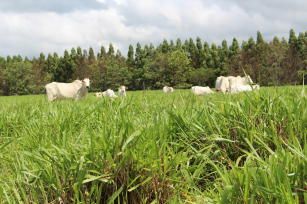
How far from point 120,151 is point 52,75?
5891cm

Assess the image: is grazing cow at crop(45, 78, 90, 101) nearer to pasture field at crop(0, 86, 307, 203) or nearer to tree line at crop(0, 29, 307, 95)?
pasture field at crop(0, 86, 307, 203)

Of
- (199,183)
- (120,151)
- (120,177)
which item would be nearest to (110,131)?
(120,151)

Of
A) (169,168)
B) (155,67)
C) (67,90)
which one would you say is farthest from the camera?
(155,67)

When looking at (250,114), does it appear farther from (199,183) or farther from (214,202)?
(214,202)

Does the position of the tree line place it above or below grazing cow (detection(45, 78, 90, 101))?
above

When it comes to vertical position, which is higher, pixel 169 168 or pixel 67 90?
pixel 67 90

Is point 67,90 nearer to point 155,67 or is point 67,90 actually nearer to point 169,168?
point 169,168

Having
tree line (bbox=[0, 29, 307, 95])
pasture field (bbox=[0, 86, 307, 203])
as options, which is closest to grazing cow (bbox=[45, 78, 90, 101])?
pasture field (bbox=[0, 86, 307, 203])

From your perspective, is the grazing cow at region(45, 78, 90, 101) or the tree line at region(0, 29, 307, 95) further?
the tree line at region(0, 29, 307, 95)

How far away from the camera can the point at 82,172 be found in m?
1.28

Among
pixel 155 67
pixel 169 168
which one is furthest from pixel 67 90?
pixel 155 67

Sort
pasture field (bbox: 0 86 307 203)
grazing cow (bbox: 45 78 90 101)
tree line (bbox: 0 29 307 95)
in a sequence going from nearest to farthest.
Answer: pasture field (bbox: 0 86 307 203)
grazing cow (bbox: 45 78 90 101)
tree line (bbox: 0 29 307 95)

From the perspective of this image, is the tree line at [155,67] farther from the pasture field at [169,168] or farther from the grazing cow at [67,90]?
the pasture field at [169,168]

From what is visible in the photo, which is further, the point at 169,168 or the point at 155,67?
the point at 155,67
